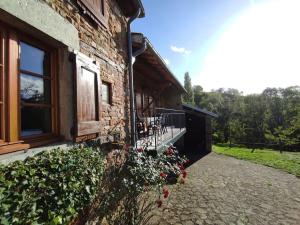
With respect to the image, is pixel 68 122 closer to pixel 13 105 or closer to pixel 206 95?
pixel 13 105

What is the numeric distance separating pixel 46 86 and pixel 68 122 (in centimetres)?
53

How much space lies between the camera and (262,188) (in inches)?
320

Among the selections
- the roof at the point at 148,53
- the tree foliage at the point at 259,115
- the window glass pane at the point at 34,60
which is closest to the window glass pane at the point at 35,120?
the window glass pane at the point at 34,60

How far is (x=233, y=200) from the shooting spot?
6.85 m

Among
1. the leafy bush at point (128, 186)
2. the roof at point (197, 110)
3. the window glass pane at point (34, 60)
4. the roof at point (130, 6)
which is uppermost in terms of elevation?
the roof at point (130, 6)

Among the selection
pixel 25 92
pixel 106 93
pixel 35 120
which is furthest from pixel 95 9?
pixel 35 120

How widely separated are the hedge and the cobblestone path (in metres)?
2.88

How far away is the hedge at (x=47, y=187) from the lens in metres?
1.86

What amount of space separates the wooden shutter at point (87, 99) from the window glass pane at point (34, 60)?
0.41 meters

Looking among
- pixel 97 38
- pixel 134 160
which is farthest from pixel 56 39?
pixel 134 160

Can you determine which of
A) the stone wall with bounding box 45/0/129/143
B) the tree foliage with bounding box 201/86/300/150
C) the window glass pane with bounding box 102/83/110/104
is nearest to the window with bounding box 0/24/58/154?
the stone wall with bounding box 45/0/129/143

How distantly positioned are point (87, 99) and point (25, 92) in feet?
3.45

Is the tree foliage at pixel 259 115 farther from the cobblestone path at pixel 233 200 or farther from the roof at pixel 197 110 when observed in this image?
the cobblestone path at pixel 233 200

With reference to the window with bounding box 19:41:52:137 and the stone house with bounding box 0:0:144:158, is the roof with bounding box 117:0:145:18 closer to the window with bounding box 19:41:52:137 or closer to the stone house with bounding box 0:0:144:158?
the stone house with bounding box 0:0:144:158
